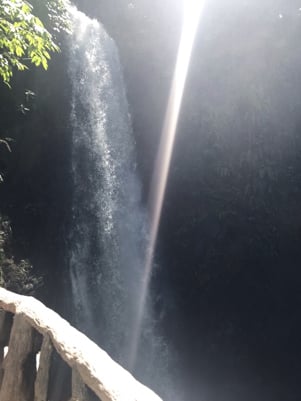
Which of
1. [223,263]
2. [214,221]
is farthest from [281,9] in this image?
[223,263]

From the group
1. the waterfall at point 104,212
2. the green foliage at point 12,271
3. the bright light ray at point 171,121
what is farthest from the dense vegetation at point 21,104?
the bright light ray at point 171,121

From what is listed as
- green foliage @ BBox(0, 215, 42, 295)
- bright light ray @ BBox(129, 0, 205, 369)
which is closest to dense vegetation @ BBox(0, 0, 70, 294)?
green foliage @ BBox(0, 215, 42, 295)

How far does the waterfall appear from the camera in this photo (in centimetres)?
994

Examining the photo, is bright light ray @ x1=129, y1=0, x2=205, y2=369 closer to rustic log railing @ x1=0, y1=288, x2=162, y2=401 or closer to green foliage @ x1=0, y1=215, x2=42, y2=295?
green foliage @ x1=0, y1=215, x2=42, y2=295

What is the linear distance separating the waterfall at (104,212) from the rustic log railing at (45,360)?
728cm

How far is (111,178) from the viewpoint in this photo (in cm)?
1128

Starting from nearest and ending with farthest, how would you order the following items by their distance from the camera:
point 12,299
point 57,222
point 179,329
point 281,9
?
point 12,299 → point 57,222 → point 179,329 → point 281,9

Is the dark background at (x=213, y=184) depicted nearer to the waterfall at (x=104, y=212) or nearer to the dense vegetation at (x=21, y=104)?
the dense vegetation at (x=21, y=104)

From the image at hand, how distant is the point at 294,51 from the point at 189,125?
4.40 meters

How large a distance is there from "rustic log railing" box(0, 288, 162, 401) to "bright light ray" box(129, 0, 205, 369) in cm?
876

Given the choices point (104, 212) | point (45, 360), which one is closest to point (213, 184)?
point (104, 212)

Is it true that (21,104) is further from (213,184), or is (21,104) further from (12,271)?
(213,184)

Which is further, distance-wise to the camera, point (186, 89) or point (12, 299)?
point (186, 89)

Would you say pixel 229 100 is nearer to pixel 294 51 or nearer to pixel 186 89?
pixel 186 89
